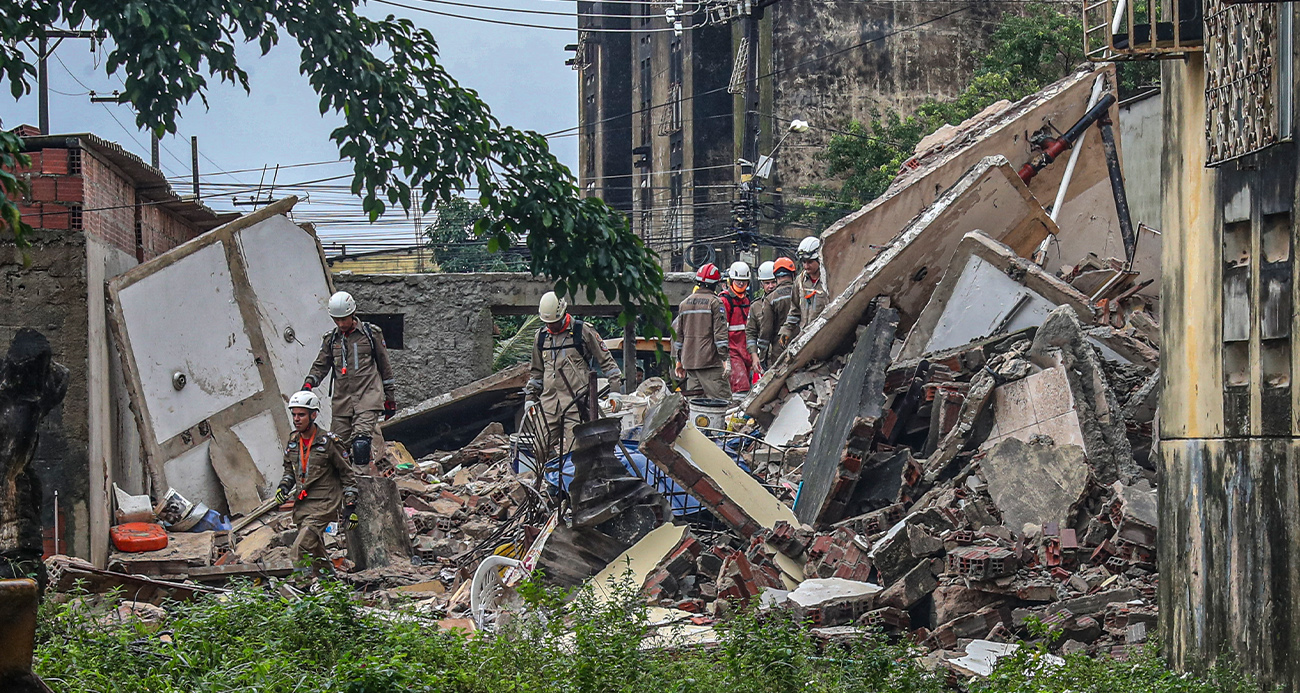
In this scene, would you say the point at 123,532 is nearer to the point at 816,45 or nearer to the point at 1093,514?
the point at 1093,514

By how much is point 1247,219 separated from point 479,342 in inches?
566

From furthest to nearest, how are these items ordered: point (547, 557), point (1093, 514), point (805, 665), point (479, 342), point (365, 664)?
point (479, 342) → point (547, 557) → point (1093, 514) → point (805, 665) → point (365, 664)

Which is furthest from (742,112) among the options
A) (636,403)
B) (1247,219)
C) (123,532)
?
(1247,219)

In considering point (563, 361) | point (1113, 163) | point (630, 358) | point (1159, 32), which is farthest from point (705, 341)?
point (630, 358)

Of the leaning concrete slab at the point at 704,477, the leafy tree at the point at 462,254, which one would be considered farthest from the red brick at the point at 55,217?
the leafy tree at the point at 462,254

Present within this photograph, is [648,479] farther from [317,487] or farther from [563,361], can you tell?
[317,487]

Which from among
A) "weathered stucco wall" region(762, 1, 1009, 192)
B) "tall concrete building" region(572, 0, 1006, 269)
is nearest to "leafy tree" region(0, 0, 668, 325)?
"tall concrete building" region(572, 0, 1006, 269)

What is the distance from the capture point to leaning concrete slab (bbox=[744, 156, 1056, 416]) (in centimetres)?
1056

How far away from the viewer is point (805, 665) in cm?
503

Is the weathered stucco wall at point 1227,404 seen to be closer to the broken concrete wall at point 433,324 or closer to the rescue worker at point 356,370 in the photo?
the rescue worker at point 356,370

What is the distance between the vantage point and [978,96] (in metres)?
24.6

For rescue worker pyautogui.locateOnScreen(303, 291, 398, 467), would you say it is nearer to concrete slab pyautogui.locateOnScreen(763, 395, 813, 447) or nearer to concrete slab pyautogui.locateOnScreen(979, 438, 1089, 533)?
concrete slab pyautogui.locateOnScreen(763, 395, 813, 447)

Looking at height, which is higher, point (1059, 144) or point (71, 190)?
point (1059, 144)

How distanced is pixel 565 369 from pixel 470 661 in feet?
16.8
